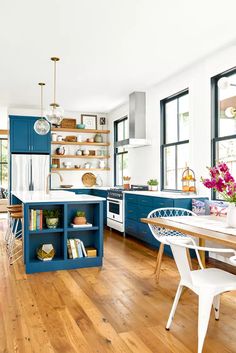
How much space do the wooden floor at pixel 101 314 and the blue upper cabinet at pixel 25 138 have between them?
3.73 metres

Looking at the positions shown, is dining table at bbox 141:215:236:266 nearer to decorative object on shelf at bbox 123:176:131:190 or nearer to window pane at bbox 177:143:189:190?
window pane at bbox 177:143:189:190

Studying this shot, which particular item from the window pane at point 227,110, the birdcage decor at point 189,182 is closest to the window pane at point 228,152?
the window pane at point 227,110

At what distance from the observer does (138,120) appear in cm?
673

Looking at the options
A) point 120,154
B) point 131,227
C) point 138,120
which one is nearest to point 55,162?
point 120,154

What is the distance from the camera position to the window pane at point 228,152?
4.55m

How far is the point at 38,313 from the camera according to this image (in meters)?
2.80

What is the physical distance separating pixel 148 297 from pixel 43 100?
18.1 ft

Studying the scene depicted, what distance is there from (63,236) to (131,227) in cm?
206

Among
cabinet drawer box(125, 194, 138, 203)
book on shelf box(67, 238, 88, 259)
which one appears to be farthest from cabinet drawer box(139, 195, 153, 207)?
book on shelf box(67, 238, 88, 259)

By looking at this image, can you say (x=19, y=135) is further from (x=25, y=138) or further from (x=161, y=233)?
(x=161, y=233)

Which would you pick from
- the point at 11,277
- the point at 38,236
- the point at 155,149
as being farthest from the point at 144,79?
the point at 11,277

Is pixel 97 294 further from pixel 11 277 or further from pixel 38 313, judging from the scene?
pixel 11 277

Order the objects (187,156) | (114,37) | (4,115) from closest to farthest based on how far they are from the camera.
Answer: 1. (114,37)
2. (187,156)
3. (4,115)

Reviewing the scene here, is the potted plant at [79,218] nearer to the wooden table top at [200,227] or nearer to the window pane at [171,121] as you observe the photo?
the wooden table top at [200,227]
